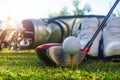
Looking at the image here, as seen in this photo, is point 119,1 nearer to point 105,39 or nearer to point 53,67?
point 105,39

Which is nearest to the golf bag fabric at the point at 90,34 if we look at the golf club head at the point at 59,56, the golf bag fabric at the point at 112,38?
the golf bag fabric at the point at 112,38

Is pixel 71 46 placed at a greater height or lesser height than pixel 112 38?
greater

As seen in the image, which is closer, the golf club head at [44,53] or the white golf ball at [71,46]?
the white golf ball at [71,46]

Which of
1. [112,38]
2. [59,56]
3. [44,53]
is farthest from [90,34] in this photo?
[44,53]

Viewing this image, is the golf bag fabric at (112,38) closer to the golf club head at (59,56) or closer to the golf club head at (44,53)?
the golf club head at (59,56)

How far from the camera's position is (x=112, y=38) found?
20.7 feet

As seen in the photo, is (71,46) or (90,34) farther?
(90,34)

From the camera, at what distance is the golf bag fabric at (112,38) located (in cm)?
588

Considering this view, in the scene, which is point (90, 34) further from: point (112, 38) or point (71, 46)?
point (71, 46)

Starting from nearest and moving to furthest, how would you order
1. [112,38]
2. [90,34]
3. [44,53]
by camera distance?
[44,53]
[112,38]
[90,34]

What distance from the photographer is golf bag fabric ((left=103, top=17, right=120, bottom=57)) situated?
5.88m

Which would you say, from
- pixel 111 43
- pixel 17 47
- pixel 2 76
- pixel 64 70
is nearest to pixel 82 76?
pixel 64 70

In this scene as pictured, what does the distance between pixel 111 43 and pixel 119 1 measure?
66 cm

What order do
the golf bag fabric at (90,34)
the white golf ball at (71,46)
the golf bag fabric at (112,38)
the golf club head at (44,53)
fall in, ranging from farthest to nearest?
the golf bag fabric at (90,34), the golf bag fabric at (112,38), the golf club head at (44,53), the white golf ball at (71,46)
